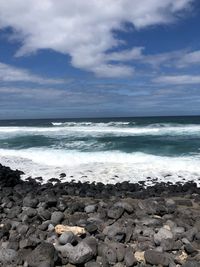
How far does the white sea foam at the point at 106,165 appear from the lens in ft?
46.0

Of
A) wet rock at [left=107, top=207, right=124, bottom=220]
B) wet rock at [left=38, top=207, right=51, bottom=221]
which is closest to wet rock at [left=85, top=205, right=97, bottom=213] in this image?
wet rock at [left=107, top=207, right=124, bottom=220]

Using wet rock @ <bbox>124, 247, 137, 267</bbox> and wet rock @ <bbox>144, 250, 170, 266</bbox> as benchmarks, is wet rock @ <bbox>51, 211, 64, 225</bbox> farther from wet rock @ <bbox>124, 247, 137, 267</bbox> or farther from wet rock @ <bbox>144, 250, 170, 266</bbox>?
wet rock @ <bbox>144, 250, 170, 266</bbox>

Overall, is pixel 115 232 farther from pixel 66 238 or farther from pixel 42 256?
pixel 42 256

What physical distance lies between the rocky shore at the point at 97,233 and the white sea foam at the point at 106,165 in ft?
13.4

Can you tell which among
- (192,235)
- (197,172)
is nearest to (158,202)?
(192,235)

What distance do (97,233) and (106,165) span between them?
31.1 feet

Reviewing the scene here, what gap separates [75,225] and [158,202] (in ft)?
7.92

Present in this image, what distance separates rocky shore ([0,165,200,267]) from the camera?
5.91 metres

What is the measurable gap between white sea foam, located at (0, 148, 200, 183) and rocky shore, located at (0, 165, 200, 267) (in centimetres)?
409

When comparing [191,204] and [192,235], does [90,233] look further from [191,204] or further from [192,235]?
[191,204]

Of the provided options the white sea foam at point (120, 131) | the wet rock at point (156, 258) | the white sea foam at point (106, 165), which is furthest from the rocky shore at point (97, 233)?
the white sea foam at point (120, 131)

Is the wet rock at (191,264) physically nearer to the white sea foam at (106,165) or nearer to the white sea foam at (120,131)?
the white sea foam at (106,165)

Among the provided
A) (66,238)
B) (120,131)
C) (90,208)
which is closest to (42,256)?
(66,238)

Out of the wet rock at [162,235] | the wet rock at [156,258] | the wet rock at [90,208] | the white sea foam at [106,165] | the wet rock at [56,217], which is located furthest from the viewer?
the white sea foam at [106,165]
